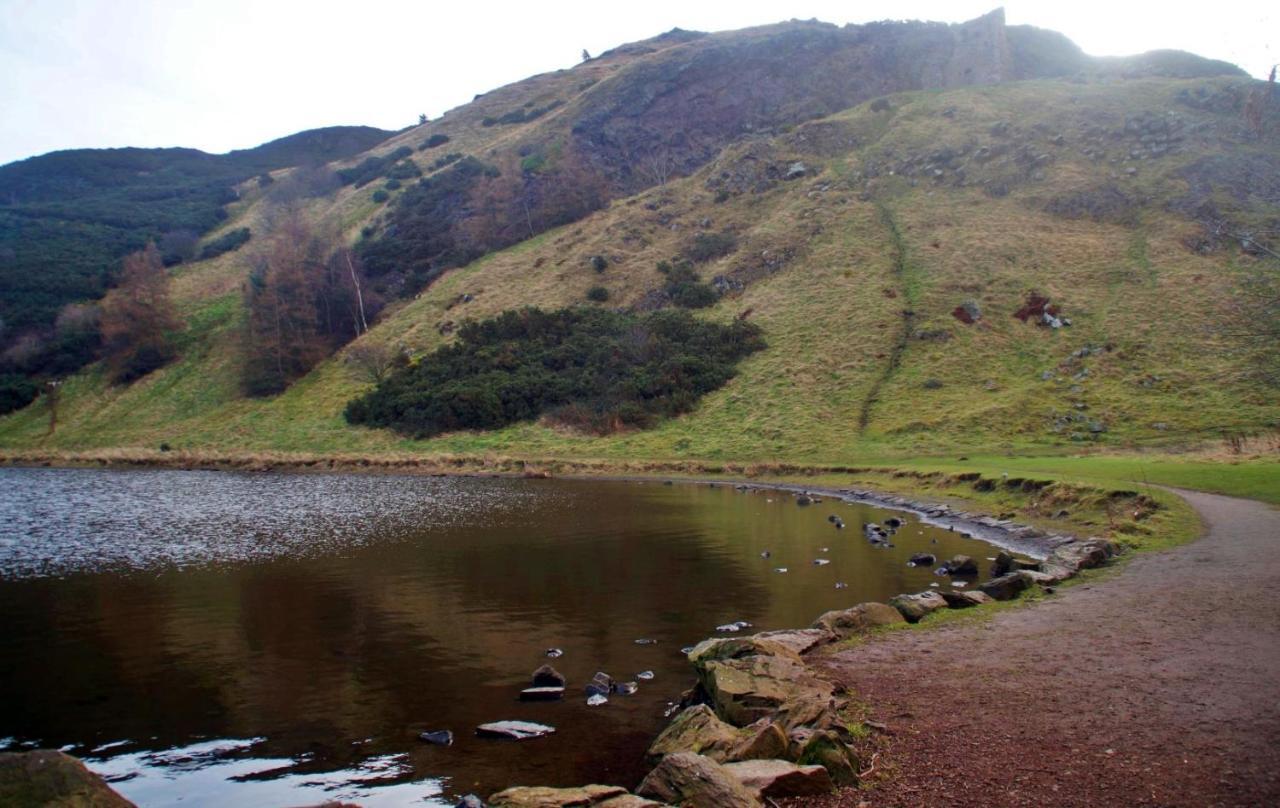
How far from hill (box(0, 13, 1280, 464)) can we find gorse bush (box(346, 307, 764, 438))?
2041 mm

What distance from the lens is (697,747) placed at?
8.72 m

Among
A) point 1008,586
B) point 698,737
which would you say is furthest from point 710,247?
point 698,737

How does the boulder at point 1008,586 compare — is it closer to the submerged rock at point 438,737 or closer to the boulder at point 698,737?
the boulder at point 698,737

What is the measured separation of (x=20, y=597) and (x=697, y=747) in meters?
18.2

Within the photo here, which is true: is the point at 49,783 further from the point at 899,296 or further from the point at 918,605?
the point at 899,296

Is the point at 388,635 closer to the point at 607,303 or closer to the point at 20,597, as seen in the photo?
the point at 20,597

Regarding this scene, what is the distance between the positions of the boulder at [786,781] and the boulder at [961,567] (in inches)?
536

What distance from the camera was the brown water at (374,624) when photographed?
9.58 m

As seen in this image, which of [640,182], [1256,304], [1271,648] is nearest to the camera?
[1271,648]

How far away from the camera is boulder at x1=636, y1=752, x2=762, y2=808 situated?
7059mm

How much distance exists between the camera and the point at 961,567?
19.9m

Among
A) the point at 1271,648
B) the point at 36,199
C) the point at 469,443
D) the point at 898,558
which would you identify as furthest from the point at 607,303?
the point at 36,199

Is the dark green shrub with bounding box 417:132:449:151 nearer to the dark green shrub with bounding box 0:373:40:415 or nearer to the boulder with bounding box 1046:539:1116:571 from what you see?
the dark green shrub with bounding box 0:373:40:415

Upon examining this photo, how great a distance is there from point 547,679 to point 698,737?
152 inches
